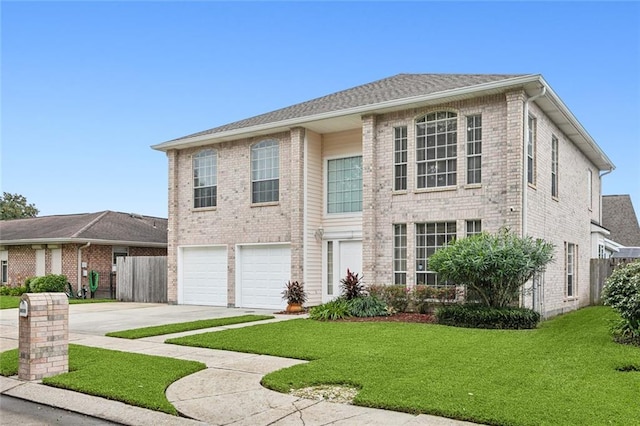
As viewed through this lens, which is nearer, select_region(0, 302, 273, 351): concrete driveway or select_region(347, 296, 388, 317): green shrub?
select_region(0, 302, 273, 351): concrete driveway

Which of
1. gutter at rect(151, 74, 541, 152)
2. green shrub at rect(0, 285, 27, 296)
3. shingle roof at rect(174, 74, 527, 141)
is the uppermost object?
shingle roof at rect(174, 74, 527, 141)

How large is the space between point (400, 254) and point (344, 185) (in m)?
3.47

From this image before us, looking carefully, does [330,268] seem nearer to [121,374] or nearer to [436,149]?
[436,149]

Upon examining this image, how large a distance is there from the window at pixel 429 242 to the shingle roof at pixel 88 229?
1607cm

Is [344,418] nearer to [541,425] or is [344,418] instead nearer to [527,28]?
[541,425]

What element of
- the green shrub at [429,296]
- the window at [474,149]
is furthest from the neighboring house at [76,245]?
the window at [474,149]

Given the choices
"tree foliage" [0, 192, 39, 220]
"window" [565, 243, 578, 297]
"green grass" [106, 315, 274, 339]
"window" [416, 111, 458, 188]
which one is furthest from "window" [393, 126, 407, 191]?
"tree foliage" [0, 192, 39, 220]

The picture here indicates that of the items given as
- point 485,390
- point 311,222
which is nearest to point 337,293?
point 311,222

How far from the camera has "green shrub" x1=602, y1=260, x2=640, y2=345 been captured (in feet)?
30.0

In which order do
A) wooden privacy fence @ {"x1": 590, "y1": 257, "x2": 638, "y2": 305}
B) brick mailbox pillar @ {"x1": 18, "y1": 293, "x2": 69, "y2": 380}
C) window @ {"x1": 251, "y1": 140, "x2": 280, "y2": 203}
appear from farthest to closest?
wooden privacy fence @ {"x1": 590, "y1": 257, "x2": 638, "y2": 305}, window @ {"x1": 251, "y1": 140, "x2": 280, "y2": 203}, brick mailbox pillar @ {"x1": 18, "y1": 293, "x2": 69, "y2": 380}

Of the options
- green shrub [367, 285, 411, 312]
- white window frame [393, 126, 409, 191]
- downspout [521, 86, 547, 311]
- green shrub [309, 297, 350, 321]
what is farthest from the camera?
white window frame [393, 126, 409, 191]

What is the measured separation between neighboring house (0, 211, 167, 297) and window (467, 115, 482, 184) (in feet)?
57.7

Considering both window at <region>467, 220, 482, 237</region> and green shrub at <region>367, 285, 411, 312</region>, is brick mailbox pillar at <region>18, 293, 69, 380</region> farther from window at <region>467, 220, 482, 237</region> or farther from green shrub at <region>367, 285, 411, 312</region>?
window at <region>467, 220, 482, 237</region>

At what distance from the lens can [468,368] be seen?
744 cm
